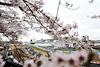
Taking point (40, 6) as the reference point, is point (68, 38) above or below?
below

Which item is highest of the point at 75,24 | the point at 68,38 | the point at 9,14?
the point at 9,14

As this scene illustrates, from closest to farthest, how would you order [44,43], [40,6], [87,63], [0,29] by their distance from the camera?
[87,63] < [0,29] < [40,6] < [44,43]

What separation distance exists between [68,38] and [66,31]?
1.15 feet

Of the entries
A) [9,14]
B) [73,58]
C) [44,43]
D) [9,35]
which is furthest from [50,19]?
[44,43]

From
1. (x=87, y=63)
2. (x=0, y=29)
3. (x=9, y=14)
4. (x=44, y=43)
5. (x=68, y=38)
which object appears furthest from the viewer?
(x=44, y=43)

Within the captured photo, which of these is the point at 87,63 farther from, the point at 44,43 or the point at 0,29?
the point at 44,43

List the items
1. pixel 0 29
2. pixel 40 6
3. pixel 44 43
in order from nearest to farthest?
pixel 0 29
pixel 40 6
pixel 44 43

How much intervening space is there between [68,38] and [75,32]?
0.91 feet

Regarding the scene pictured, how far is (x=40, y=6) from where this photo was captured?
2.32 m

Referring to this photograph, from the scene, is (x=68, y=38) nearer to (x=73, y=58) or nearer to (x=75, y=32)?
(x=75, y=32)

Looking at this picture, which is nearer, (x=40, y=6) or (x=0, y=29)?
(x=0, y=29)

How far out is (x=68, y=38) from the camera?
2475 mm

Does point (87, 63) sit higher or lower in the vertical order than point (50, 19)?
lower

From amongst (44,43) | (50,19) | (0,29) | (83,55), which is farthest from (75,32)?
(44,43)
